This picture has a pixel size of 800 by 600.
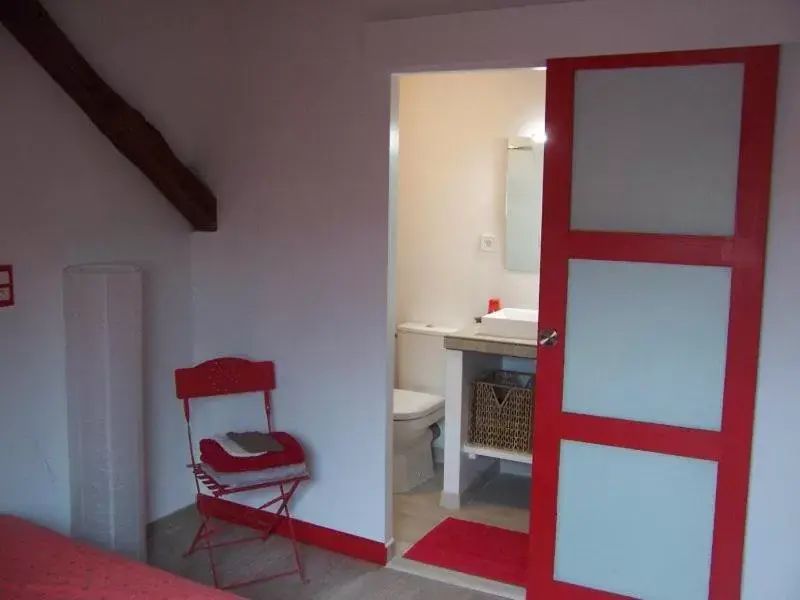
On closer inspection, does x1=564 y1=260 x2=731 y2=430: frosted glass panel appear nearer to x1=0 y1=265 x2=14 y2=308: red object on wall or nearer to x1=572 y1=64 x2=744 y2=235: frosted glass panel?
x1=572 y1=64 x2=744 y2=235: frosted glass panel

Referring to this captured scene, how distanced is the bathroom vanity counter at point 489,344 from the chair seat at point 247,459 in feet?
3.10

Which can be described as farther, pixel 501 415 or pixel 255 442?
pixel 501 415

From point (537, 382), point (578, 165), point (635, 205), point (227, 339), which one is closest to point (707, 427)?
point (537, 382)

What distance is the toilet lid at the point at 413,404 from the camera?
13.4 feet

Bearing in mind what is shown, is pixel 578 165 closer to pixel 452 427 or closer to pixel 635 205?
pixel 635 205

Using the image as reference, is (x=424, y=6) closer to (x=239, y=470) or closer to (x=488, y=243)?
(x=488, y=243)

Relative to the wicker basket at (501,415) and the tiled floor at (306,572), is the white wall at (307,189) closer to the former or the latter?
the tiled floor at (306,572)

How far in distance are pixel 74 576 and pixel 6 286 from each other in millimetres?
1127

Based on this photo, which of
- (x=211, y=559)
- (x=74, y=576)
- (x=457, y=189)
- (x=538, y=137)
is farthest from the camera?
(x=457, y=189)

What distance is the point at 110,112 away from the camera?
3.11 meters

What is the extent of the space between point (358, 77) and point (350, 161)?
0.33 metres

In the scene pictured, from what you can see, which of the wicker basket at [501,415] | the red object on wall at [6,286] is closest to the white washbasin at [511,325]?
the wicker basket at [501,415]

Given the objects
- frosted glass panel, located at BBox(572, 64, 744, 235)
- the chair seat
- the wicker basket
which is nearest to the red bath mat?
the wicker basket

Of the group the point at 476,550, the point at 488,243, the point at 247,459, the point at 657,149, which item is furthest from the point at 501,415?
the point at 657,149
